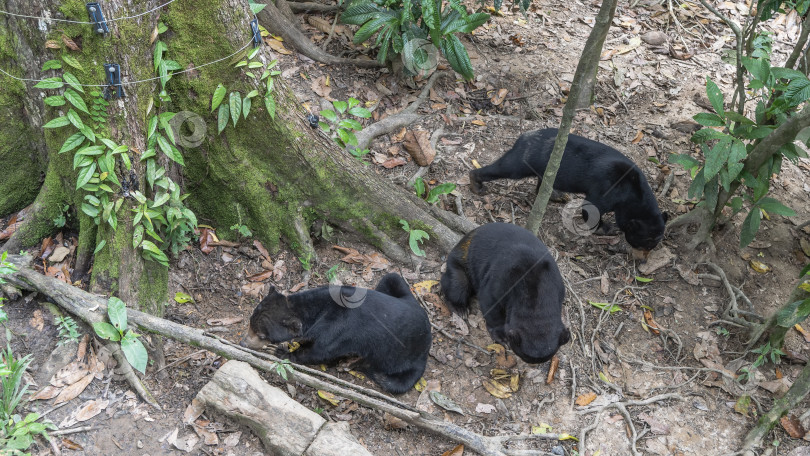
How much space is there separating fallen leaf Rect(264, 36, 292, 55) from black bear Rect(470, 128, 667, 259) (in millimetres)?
2808

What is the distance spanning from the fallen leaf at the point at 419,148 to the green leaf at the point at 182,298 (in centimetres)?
298

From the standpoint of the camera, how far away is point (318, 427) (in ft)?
12.5

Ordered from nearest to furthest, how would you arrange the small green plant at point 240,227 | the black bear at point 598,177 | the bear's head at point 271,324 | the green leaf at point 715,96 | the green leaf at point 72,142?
the green leaf at point 72,142 → the bear's head at point 271,324 → the small green plant at point 240,227 → the green leaf at point 715,96 → the black bear at point 598,177

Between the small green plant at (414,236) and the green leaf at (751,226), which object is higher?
the small green plant at (414,236)

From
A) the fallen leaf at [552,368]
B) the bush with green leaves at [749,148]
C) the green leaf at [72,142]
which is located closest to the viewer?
the green leaf at [72,142]

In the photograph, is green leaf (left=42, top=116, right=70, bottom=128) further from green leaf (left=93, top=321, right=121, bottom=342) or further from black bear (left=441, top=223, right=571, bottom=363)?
black bear (left=441, top=223, right=571, bottom=363)

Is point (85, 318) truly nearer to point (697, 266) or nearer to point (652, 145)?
point (697, 266)

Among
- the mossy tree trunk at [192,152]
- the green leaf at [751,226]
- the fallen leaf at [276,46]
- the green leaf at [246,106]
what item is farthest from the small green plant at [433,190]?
the green leaf at [751,226]

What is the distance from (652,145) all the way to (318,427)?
5749mm

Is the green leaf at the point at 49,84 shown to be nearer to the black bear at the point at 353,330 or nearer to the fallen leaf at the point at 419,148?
the black bear at the point at 353,330

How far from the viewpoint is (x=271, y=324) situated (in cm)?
446

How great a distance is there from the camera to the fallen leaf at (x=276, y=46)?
7375 mm

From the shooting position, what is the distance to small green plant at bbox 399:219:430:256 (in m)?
Result: 5.59

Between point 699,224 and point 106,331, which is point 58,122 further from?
point 699,224
